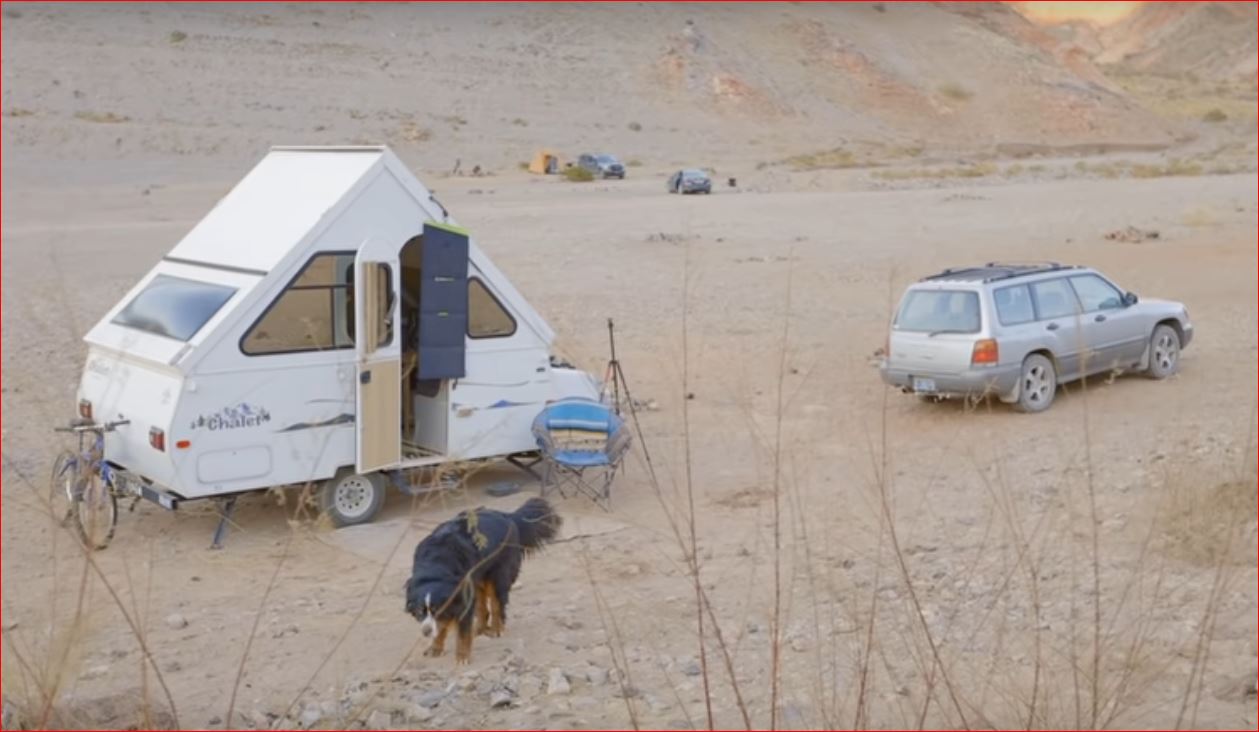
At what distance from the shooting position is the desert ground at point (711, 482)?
6012mm

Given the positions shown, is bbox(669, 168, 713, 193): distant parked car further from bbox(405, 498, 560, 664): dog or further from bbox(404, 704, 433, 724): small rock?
bbox(404, 704, 433, 724): small rock

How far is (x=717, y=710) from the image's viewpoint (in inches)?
248

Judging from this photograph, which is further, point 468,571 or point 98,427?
point 98,427

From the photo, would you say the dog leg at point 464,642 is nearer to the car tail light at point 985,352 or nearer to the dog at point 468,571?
the dog at point 468,571

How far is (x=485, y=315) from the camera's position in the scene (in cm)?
1163

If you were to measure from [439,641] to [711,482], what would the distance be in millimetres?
5352

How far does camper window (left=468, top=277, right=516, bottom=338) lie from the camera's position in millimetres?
11562

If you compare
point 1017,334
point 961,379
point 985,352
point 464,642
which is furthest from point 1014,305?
point 464,642

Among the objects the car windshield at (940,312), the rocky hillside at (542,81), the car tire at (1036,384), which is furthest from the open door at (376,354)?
the rocky hillside at (542,81)

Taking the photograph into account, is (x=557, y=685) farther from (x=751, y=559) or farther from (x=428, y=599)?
(x=751, y=559)

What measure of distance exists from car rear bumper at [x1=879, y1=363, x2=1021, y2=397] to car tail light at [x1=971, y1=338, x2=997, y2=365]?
91 millimetres

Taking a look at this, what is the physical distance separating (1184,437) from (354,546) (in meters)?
6.80

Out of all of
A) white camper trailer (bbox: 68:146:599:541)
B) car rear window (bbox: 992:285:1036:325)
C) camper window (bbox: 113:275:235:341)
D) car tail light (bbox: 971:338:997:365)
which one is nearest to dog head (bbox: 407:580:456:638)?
white camper trailer (bbox: 68:146:599:541)

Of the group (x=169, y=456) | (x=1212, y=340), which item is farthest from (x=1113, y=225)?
(x=169, y=456)
